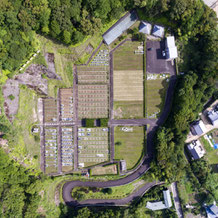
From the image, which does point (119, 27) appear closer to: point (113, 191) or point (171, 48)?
point (171, 48)

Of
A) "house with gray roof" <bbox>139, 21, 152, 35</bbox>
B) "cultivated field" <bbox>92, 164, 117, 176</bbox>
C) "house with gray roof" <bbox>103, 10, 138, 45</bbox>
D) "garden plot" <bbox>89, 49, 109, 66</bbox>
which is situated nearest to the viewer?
"house with gray roof" <bbox>139, 21, 152, 35</bbox>

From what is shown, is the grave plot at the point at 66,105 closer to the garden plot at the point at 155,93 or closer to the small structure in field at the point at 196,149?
the garden plot at the point at 155,93

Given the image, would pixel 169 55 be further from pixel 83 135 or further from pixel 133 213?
pixel 133 213

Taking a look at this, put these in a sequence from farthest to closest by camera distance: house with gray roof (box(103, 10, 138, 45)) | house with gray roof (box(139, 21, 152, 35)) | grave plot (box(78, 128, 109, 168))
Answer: grave plot (box(78, 128, 109, 168)) < house with gray roof (box(103, 10, 138, 45)) < house with gray roof (box(139, 21, 152, 35))

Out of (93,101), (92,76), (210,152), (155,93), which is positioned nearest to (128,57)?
(92,76)

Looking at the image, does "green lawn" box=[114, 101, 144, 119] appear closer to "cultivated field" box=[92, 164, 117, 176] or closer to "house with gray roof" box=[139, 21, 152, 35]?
"cultivated field" box=[92, 164, 117, 176]

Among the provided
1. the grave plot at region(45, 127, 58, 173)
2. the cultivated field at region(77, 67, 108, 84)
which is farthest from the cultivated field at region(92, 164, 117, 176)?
the cultivated field at region(77, 67, 108, 84)

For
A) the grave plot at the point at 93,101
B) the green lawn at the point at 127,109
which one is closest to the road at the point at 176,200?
the green lawn at the point at 127,109
